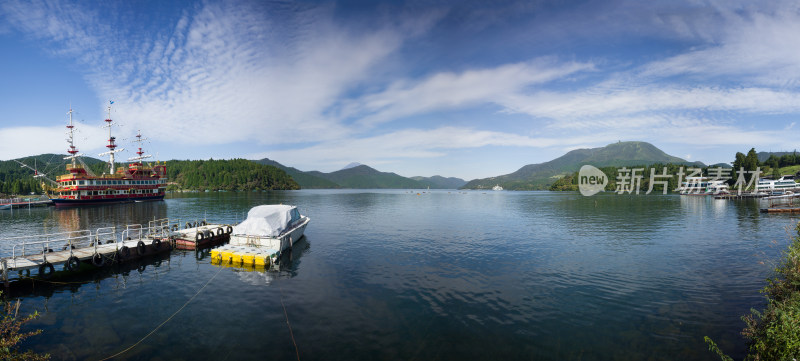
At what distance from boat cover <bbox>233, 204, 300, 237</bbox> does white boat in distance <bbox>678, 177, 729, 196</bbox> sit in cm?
18141

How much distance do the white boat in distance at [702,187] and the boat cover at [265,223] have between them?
181413 millimetres

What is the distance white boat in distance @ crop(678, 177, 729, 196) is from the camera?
14400 centimetres

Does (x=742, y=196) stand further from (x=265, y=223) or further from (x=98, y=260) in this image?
(x=98, y=260)

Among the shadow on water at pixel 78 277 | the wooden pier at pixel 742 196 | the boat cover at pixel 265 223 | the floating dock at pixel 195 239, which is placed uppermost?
the boat cover at pixel 265 223

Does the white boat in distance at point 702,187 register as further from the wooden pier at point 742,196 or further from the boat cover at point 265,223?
the boat cover at point 265,223

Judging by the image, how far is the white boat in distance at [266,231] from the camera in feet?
109

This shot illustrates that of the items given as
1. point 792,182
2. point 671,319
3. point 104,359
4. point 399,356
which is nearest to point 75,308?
point 104,359

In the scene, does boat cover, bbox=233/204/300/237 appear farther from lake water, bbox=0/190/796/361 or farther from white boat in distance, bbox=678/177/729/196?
white boat in distance, bbox=678/177/729/196

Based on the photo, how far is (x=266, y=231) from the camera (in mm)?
33781

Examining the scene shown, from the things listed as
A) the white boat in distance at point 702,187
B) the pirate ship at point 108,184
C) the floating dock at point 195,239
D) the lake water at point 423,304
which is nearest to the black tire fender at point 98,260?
the lake water at point 423,304

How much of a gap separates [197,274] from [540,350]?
28022 millimetres

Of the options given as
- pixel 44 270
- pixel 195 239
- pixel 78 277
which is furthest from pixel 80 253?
pixel 195 239

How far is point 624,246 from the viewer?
38.7m

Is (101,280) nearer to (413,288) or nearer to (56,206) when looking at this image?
(413,288)
